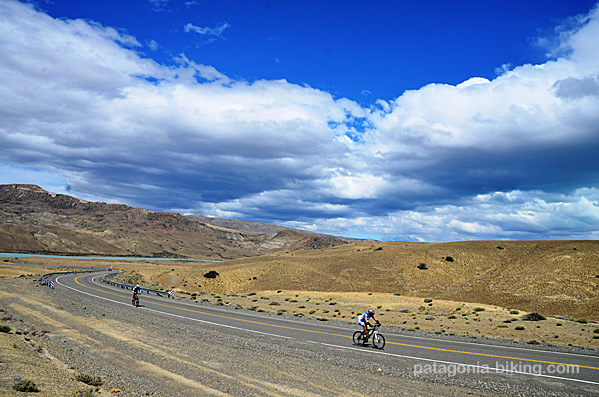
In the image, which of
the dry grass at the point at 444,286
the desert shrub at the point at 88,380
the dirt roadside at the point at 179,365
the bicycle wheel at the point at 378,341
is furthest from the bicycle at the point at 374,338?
the desert shrub at the point at 88,380

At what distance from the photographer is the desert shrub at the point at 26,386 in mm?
9312

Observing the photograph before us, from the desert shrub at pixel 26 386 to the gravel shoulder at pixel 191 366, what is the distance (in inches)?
7.9

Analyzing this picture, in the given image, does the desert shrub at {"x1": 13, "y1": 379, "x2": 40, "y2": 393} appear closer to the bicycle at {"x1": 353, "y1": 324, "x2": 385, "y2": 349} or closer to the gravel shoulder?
the gravel shoulder

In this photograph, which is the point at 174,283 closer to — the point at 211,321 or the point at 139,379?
the point at 211,321

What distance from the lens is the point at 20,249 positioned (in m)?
142

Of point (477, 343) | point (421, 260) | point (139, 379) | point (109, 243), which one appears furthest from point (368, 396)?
point (109, 243)

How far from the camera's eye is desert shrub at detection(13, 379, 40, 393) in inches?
367

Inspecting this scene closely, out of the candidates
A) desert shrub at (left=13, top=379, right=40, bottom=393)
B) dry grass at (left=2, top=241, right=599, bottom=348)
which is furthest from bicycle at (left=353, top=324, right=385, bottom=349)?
desert shrub at (left=13, top=379, right=40, bottom=393)

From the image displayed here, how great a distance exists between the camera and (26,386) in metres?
9.37

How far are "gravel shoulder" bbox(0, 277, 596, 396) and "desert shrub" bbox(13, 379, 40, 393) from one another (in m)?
0.20

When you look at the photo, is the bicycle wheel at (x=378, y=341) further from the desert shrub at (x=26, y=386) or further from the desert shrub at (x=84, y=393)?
the desert shrub at (x=26, y=386)

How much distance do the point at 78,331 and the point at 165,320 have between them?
595cm

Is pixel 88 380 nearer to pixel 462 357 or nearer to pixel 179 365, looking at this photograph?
pixel 179 365

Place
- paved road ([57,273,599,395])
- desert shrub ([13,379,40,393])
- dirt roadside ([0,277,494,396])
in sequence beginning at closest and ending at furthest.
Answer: desert shrub ([13,379,40,393]) < dirt roadside ([0,277,494,396]) < paved road ([57,273,599,395])
